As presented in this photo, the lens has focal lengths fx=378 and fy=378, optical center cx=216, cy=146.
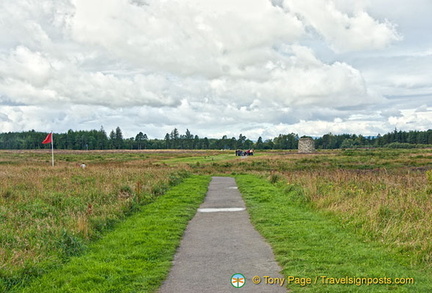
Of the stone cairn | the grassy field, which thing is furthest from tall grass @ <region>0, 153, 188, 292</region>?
the stone cairn

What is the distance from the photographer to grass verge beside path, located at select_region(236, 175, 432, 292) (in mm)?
6340

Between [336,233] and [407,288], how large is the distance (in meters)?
3.80

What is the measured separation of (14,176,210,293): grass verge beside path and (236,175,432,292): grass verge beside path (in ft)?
8.00

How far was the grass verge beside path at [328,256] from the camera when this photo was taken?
20.8 feet

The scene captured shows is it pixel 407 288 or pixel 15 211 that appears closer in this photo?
pixel 407 288

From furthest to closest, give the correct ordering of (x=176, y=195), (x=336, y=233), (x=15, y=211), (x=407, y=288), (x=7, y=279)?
(x=176, y=195) → (x=15, y=211) → (x=336, y=233) → (x=7, y=279) → (x=407, y=288)

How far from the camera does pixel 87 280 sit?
6727 millimetres

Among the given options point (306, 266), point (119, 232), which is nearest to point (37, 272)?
point (119, 232)

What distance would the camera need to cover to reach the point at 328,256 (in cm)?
794

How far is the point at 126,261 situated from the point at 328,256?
421 centimetres

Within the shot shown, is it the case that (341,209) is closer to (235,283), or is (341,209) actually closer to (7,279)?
(235,283)

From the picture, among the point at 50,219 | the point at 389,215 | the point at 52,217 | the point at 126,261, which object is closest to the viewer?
the point at 126,261

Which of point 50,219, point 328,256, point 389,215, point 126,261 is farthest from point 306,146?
point 126,261

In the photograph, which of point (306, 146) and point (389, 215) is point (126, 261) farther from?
point (306, 146)
